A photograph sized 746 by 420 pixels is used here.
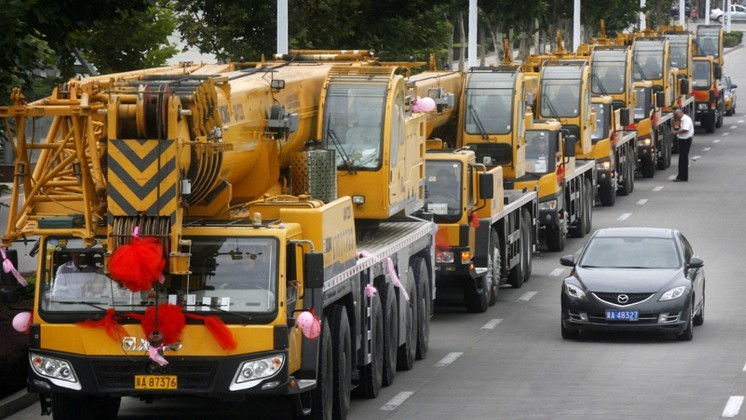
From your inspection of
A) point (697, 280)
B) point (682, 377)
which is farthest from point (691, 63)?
point (682, 377)

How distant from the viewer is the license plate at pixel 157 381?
16969 millimetres

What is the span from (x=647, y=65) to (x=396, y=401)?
37.8m

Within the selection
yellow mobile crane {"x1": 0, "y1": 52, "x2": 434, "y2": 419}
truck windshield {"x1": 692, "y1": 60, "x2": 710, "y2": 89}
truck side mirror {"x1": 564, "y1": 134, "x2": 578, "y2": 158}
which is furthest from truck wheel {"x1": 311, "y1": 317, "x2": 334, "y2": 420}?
truck windshield {"x1": 692, "y1": 60, "x2": 710, "y2": 89}

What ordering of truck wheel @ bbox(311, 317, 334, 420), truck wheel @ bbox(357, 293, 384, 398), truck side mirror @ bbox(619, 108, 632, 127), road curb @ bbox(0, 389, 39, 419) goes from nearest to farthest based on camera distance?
truck wheel @ bbox(311, 317, 334, 420) < road curb @ bbox(0, 389, 39, 419) < truck wheel @ bbox(357, 293, 384, 398) < truck side mirror @ bbox(619, 108, 632, 127)

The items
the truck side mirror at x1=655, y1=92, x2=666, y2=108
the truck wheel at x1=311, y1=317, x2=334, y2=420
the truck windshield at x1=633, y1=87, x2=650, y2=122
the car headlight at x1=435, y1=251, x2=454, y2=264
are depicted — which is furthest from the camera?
the truck side mirror at x1=655, y1=92, x2=666, y2=108

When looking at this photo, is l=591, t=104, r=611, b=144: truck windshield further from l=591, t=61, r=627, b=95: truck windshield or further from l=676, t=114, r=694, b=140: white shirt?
l=676, t=114, r=694, b=140: white shirt

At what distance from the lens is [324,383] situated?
59.8ft

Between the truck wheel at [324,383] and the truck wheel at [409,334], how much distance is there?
406cm

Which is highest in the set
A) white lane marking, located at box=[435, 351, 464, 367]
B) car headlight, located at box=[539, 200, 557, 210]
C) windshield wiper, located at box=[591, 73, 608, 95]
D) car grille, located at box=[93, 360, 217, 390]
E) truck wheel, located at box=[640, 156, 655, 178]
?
windshield wiper, located at box=[591, 73, 608, 95]

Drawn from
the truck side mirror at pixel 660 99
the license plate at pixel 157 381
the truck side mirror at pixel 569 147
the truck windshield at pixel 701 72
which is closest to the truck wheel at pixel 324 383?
the license plate at pixel 157 381

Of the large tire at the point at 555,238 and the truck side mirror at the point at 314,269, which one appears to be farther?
the large tire at the point at 555,238

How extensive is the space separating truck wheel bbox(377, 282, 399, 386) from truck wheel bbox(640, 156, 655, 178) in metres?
32.0

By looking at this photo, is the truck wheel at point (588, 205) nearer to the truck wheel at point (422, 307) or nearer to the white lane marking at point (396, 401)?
the truck wheel at point (422, 307)

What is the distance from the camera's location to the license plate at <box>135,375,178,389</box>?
17.0m
